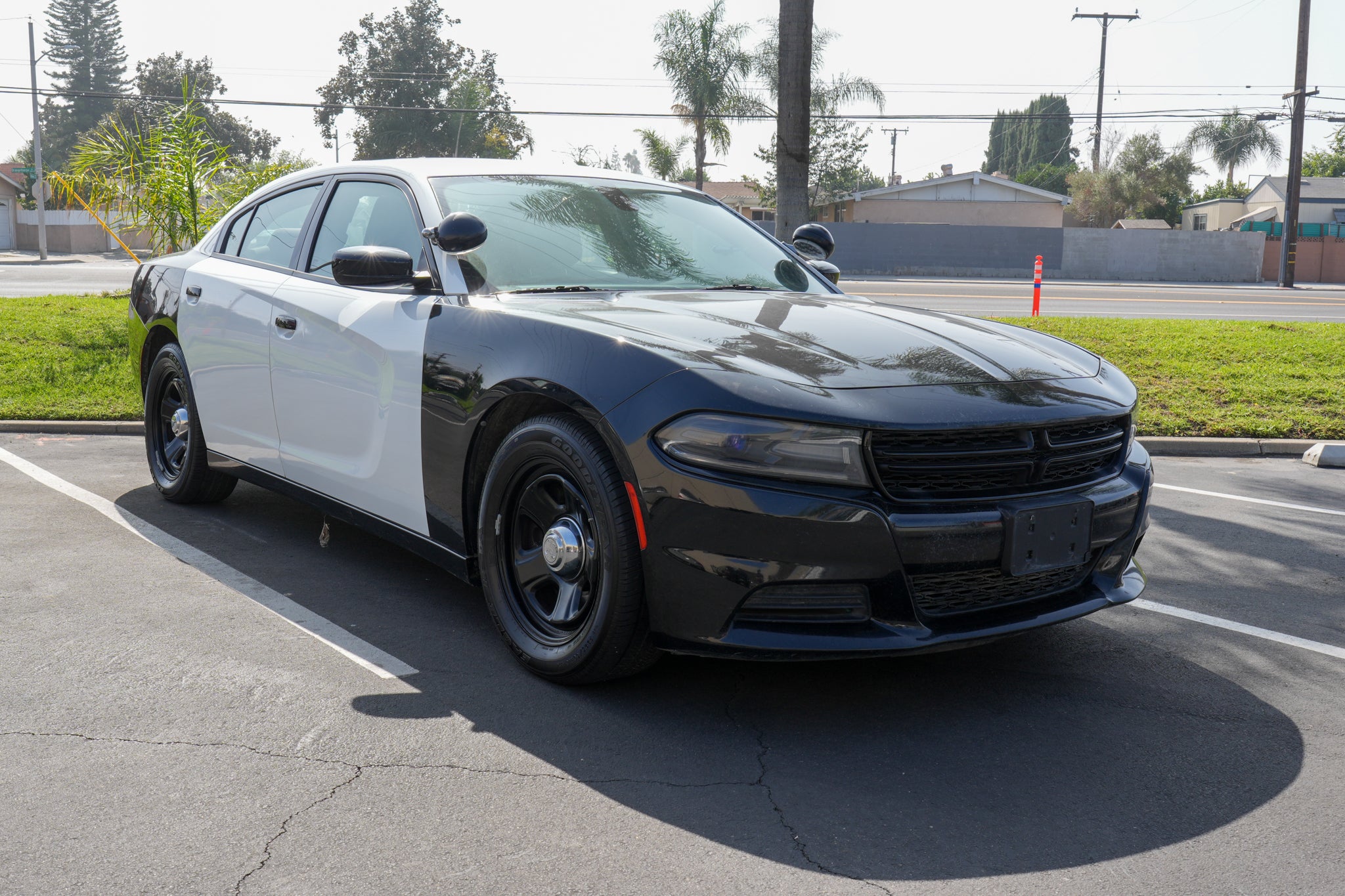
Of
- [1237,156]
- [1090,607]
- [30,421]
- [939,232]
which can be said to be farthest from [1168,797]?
[1237,156]

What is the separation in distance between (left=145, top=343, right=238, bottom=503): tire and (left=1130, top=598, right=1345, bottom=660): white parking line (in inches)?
159

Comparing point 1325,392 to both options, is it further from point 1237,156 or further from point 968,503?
point 1237,156

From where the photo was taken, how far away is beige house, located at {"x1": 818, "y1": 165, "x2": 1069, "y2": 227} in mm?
50781

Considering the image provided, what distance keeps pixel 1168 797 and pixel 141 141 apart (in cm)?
1229

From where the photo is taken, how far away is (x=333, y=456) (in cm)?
429

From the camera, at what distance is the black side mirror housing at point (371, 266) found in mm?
3869

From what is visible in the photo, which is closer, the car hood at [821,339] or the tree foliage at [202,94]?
the car hood at [821,339]

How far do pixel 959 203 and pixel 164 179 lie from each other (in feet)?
143

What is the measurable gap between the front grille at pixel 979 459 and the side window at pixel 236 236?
138 inches

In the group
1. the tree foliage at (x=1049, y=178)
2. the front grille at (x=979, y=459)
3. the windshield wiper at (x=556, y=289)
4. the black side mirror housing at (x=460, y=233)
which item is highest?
the tree foliage at (x=1049, y=178)

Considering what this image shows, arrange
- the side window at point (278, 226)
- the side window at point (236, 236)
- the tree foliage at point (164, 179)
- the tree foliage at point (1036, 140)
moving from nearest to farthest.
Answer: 1. the side window at point (278, 226)
2. the side window at point (236, 236)
3. the tree foliage at point (164, 179)
4. the tree foliage at point (1036, 140)

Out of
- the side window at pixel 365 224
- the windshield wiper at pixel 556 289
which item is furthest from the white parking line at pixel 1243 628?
the side window at pixel 365 224

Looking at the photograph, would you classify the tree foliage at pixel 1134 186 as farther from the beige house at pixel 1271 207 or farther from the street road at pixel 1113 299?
the street road at pixel 1113 299

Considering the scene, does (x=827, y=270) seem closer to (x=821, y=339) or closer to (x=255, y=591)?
(x=821, y=339)
